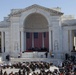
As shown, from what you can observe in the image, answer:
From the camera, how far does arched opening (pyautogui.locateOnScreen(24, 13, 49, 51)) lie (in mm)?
62781

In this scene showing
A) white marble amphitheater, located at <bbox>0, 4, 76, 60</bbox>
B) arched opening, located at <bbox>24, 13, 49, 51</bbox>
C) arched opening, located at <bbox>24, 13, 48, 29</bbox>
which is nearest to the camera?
white marble amphitheater, located at <bbox>0, 4, 76, 60</bbox>

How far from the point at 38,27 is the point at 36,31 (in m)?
1.08

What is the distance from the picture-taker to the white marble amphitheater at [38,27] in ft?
195

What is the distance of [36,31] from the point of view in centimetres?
6438

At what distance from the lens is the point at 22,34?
6081cm

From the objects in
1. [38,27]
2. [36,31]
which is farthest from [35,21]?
[36,31]

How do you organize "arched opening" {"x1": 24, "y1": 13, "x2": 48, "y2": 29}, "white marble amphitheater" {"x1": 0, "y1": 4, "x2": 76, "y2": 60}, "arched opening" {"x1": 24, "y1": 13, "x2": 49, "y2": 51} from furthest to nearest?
"arched opening" {"x1": 24, "y1": 13, "x2": 49, "y2": 51}, "arched opening" {"x1": 24, "y1": 13, "x2": 48, "y2": 29}, "white marble amphitheater" {"x1": 0, "y1": 4, "x2": 76, "y2": 60}

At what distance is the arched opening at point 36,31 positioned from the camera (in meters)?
62.8

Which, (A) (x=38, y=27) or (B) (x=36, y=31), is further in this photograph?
(B) (x=36, y=31)

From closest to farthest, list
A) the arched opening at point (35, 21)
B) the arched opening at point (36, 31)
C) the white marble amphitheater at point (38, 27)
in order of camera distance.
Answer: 1. the white marble amphitheater at point (38, 27)
2. the arched opening at point (35, 21)
3. the arched opening at point (36, 31)

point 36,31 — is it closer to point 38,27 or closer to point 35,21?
point 38,27

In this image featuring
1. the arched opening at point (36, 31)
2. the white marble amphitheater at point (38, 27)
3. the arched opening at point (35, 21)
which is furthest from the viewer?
the arched opening at point (36, 31)

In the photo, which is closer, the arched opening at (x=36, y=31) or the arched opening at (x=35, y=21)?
the arched opening at (x=35, y=21)

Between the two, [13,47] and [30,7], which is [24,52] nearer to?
[13,47]
